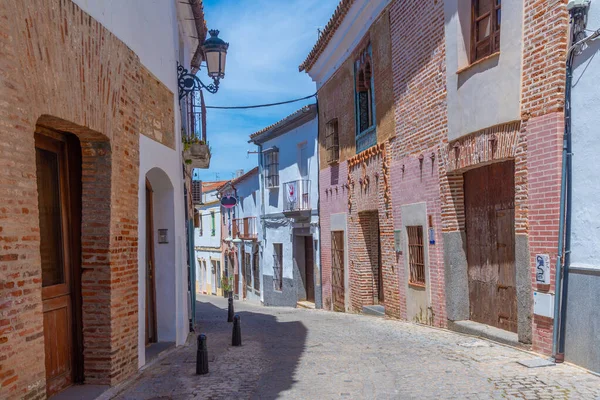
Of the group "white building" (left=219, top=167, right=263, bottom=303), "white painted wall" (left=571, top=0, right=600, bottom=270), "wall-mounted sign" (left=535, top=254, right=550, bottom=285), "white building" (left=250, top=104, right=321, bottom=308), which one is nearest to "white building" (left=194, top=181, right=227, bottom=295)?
"white building" (left=219, top=167, right=263, bottom=303)

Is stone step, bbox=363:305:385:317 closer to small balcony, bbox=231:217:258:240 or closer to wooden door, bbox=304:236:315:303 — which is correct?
wooden door, bbox=304:236:315:303

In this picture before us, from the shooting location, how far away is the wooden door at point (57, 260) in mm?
5828

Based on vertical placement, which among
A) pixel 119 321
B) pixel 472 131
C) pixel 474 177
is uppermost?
pixel 472 131

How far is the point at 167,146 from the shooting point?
9289 millimetres

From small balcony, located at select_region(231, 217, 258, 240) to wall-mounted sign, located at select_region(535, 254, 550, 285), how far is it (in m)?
20.1

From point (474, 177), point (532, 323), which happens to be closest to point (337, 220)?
point (474, 177)

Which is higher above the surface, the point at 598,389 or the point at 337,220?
the point at 337,220

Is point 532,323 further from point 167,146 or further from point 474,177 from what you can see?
point 167,146

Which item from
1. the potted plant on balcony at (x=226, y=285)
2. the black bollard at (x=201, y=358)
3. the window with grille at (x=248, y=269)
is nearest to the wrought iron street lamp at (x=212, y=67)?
the black bollard at (x=201, y=358)

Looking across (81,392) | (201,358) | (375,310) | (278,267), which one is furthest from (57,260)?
(278,267)

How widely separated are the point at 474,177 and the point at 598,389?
4273mm

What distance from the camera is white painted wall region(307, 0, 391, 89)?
13625 mm

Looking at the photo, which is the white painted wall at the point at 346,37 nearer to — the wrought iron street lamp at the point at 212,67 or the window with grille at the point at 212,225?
the wrought iron street lamp at the point at 212,67

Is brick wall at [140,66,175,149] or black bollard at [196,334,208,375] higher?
brick wall at [140,66,175,149]
